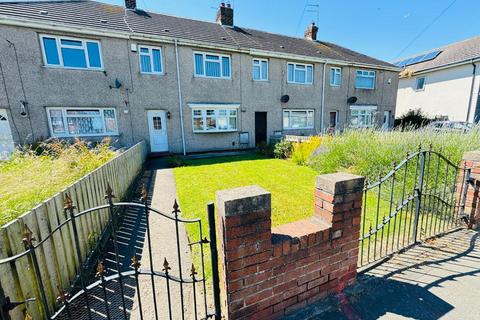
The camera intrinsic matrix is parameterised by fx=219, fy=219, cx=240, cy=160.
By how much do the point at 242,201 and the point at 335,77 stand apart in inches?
687

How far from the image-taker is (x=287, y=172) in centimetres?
763

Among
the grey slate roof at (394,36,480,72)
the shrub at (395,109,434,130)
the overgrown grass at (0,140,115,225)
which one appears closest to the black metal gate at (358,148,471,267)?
the overgrown grass at (0,140,115,225)

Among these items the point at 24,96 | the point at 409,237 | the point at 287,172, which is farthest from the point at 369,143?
the point at 24,96

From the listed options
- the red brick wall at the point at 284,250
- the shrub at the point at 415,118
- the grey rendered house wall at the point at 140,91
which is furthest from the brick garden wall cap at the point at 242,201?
the shrub at the point at 415,118

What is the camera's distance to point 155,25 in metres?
11.9

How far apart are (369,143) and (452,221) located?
10.8 feet

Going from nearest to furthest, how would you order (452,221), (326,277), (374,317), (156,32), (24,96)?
(374,317) < (326,277) < (452,221) < (24,96) < (156,32)

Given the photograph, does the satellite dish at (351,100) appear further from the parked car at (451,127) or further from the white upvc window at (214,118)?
the white upvc window at (214,118)

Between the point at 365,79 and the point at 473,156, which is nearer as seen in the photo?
the point at 473,156

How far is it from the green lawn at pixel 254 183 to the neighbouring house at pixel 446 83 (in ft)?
57.8

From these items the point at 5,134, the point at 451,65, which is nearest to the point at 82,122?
the point at 5,134

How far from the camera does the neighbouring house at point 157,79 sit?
361 inches

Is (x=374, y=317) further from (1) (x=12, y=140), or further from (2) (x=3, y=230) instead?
(1) (x=12, y=140)

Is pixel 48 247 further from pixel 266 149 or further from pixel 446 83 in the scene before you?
pixel 446 83
